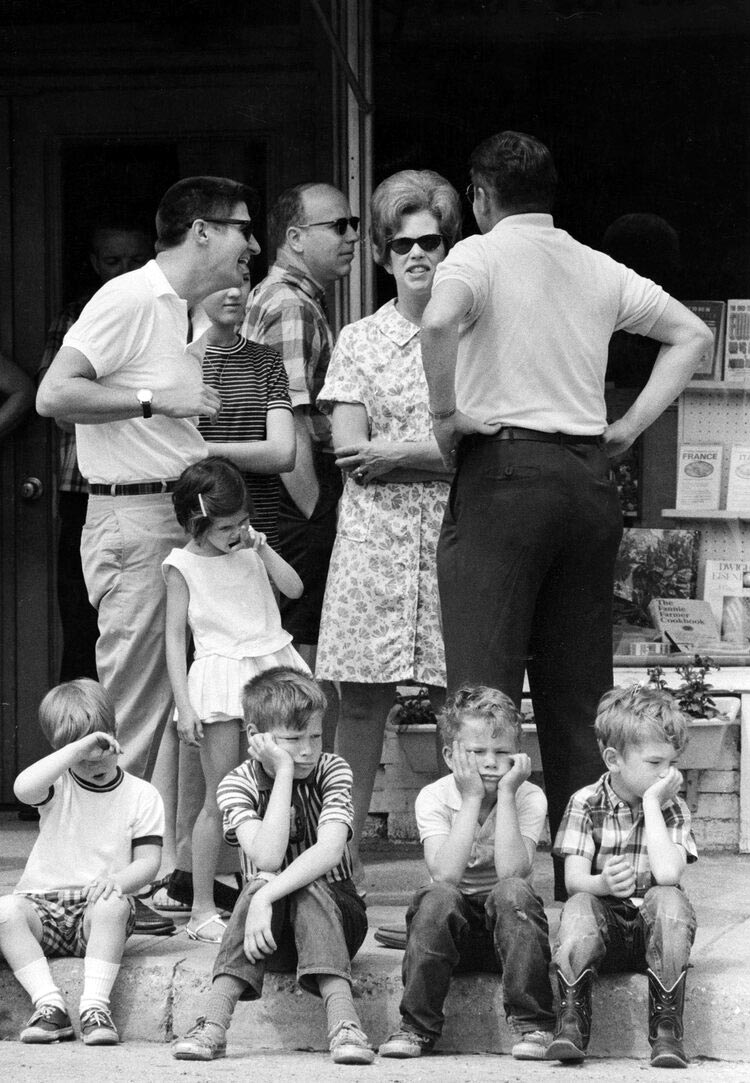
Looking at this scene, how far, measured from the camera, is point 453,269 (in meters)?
4.46

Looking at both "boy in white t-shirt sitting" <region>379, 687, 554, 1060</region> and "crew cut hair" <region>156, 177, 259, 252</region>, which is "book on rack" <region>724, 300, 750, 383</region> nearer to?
"crew cut hair" <region>156, 177, 259, 252</region>

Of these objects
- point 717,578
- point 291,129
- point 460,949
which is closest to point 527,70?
point 291,129

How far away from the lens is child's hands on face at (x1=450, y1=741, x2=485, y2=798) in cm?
449

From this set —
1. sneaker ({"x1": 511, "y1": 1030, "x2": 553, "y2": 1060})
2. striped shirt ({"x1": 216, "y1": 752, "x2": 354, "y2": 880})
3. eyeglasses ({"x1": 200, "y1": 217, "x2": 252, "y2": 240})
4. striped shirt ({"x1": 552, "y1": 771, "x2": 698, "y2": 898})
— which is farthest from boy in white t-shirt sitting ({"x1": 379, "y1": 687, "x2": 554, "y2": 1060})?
eyeglasses ({"x1": 200, "y1": 217, "x2": 252, "y2": 240})

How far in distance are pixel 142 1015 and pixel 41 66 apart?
12.3ft

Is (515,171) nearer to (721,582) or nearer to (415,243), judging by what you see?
(415,243)

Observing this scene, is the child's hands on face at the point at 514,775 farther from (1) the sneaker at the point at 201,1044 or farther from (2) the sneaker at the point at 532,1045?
(1) the sneaker at the point at 201,1044

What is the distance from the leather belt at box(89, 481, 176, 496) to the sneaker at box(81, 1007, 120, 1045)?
1.42 m

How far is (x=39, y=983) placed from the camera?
4551 millimetres

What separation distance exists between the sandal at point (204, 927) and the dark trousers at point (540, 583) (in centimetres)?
92

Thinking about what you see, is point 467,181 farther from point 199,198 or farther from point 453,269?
point 453,269

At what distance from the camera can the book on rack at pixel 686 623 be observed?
650 cm

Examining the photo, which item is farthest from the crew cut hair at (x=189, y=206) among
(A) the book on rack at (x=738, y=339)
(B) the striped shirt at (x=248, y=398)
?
(A) the book on rack at (x=738, y=339)

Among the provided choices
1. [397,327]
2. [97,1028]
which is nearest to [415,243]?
[397,327]
